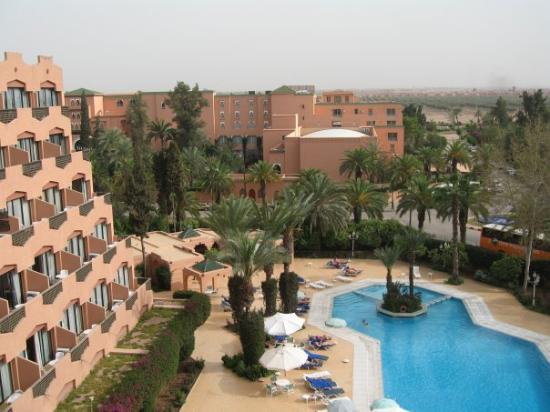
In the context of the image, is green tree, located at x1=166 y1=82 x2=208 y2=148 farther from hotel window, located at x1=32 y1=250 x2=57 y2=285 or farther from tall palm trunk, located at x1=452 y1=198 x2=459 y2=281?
hotel window, located at x1=32 y1=250 x2=57 y2=285

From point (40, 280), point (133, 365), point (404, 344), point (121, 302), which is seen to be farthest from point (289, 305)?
point (40, 280)

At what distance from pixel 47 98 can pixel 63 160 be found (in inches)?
102

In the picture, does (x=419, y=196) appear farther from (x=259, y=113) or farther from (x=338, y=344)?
(x=259, y=113)

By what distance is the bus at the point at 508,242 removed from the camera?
116ft

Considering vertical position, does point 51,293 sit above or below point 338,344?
above

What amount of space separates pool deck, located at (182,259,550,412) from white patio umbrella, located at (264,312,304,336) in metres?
1.65

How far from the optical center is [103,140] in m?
65.4

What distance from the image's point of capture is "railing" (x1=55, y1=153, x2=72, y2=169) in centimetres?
2132

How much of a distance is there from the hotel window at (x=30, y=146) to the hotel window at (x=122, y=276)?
261 inches

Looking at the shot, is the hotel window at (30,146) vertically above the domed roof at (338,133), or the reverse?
the hotel window at (30,146)

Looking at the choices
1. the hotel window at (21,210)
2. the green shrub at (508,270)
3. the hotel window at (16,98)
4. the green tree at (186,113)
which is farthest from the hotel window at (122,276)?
the green tree at (186,113)

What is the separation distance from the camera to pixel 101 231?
2456 cm

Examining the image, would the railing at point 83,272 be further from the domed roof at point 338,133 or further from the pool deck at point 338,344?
the domed roof at point 338,133

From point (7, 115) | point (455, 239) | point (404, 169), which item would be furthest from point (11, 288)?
point (404, 169)
